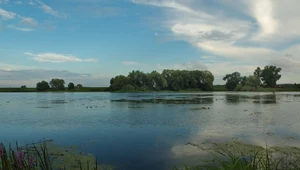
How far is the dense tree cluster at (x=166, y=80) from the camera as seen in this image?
380 feet

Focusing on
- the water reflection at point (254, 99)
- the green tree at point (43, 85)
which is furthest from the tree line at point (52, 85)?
the water reflection at point (254, 99)

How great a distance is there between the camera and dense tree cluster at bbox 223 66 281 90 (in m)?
119

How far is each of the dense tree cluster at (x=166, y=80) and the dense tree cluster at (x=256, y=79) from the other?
11025mm

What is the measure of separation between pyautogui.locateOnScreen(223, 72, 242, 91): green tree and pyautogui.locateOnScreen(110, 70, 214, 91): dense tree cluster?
931 centimetres

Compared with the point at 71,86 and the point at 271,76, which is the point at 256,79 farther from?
the point at 71,86

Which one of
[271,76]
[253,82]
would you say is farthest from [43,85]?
[271,76]

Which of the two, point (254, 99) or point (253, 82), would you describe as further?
point (253, 82)

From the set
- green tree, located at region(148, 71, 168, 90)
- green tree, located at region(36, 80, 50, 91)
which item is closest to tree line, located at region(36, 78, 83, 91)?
green tree, located at region(36, 80, 50, 91)

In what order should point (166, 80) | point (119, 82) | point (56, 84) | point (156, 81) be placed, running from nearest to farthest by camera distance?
point (156, 81)
point (166, 80)
point (119, 82)
point (56, 84)

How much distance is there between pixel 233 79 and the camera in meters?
125

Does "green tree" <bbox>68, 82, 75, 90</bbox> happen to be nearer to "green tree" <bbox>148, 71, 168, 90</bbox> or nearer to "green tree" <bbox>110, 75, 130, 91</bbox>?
"green tree" <bbox>110, 75, 130, 91</bbox>

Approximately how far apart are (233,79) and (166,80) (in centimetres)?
3395

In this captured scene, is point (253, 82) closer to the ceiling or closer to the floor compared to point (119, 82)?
closer to the floor

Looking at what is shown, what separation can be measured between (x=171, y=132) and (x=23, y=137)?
8.58 meters
